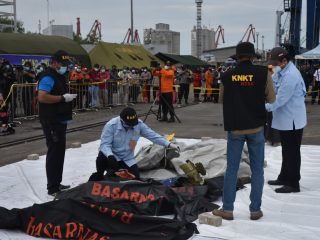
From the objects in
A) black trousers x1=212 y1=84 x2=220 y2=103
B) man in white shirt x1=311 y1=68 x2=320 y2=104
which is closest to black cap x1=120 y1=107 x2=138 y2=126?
man in white shirt x1=311 y1=68 x2=320 y2=104

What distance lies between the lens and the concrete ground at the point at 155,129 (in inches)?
383

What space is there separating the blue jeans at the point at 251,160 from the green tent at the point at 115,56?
26.9 m

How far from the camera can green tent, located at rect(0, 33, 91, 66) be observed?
19.6 m

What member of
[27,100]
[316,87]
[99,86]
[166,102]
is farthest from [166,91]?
[316,87]

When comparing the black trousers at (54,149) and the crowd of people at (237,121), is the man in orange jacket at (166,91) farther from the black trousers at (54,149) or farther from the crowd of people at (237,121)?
the black trousers at (54,149)

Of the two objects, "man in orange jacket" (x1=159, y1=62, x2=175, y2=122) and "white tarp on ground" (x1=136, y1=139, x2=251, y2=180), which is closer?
"white tarp on ground" (x1=136, y1=139, x2=251, y2=180)

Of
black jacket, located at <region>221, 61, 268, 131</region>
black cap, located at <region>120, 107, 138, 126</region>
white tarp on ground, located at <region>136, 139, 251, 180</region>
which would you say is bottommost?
white tarp on ground, located at <region>136, 139, 251, 180</region>

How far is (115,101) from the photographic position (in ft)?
71.1

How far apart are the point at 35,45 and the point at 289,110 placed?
16.7 meters

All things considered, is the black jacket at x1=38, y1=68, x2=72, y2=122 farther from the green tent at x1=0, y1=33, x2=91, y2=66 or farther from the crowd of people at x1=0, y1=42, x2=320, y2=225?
the green tent at x1=0, y1=33, x2=91, y2=66

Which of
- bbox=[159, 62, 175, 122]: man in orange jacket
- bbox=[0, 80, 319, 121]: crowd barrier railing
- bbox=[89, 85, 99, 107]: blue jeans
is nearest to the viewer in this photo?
bbox=[159, 62, 175, 122]: man in orange jacket

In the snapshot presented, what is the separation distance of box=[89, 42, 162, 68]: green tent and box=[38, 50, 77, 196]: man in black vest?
25511 mm

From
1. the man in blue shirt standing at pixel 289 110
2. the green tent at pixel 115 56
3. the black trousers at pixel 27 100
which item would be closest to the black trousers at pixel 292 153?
the man in blue shirt standing at pixel 289 110

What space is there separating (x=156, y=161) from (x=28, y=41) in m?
15.8
